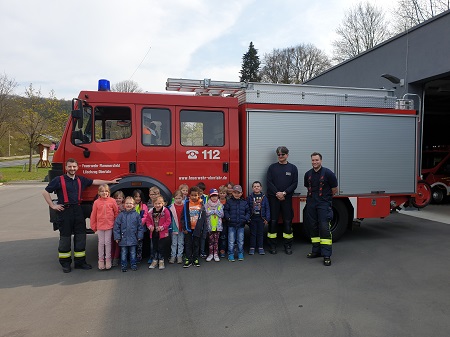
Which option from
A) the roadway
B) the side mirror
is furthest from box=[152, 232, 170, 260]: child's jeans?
the side mirror

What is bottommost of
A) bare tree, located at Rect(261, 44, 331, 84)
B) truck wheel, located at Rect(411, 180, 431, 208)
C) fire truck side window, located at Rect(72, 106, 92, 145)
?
truck wheel, located at Rect(411, 180, 431, 208)

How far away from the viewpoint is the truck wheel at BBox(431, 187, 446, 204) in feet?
40.5

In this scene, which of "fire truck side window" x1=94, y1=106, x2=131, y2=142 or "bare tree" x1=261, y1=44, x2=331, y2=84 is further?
"bare tree" x1=261, y1=44, x2=331, y2=84

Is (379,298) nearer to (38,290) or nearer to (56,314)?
(56,314)

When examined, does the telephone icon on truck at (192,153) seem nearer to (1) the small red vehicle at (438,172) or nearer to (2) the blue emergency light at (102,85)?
(2) the blue emergency light at (102,85)

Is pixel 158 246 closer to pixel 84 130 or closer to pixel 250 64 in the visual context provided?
A: pixel 84 130

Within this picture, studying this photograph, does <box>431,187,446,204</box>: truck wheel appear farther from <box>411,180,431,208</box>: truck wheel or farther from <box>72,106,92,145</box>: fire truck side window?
<box>72,106,92,145</box>: fire truck side window

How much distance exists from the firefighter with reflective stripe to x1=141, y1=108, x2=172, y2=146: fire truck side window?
8.14ft

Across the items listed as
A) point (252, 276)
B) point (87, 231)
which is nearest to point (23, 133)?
point (87, 231)

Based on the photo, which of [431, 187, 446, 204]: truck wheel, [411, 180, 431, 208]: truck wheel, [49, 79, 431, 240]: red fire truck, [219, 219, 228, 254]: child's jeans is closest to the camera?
[49, 79, 431, 240]: red fire truck

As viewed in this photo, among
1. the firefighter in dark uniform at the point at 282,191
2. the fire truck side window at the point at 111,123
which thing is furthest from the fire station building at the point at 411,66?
the fire truck side window at the point at 111,123

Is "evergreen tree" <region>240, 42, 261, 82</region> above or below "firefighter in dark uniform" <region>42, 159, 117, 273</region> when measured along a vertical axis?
above

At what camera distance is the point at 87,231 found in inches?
211

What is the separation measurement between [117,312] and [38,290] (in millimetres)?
1400
